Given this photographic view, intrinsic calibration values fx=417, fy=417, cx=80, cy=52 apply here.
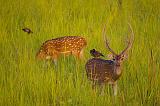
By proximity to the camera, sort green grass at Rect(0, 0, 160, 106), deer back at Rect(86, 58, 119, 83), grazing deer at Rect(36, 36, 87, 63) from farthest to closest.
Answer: grazing deer at Rect(36, 36, 87, 63) < deer back at Rect(86, 58, 119, 83) < green grass at Rect(0, 0, 160, 106)

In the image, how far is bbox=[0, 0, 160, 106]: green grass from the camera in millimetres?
3501

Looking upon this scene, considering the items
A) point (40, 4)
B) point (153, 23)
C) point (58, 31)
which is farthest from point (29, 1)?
point (153, 23)

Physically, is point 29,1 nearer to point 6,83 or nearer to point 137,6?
point 137,6

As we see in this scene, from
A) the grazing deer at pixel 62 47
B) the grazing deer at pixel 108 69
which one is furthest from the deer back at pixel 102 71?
the grazing deer at pixel 62 47

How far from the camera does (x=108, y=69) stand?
401 centimetres

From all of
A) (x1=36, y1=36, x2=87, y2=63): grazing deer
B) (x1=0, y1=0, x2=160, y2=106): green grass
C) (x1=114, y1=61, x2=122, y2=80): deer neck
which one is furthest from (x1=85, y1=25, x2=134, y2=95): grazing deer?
(x1=36, y1=36, x2=87, y2=63): grazing deer

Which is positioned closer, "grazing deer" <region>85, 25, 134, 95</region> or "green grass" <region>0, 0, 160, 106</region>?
"green grass" <region>0, 0, 160, 106</region>

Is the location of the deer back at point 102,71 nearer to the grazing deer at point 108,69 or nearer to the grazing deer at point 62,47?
the grazing deer at point 108,69

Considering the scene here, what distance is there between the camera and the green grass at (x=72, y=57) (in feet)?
11.5

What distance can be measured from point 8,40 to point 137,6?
2.47 m

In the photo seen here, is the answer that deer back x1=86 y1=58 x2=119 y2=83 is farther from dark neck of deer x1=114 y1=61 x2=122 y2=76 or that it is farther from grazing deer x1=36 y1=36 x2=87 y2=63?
grazing deer x1=36 y1=36 x2=87 y2=63

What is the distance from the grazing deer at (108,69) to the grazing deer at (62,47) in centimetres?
98

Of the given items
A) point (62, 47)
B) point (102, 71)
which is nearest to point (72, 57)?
point (62, 47)

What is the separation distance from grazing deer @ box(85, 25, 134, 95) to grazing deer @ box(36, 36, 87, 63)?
3.22 feet
